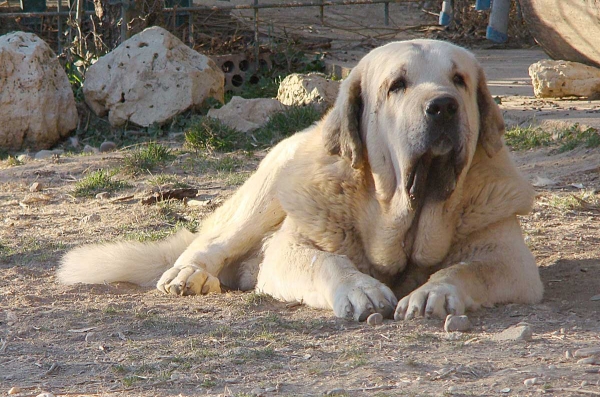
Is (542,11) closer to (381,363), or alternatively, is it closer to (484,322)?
(484,322)

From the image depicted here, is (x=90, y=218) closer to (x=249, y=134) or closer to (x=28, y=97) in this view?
(x=249, y=134)

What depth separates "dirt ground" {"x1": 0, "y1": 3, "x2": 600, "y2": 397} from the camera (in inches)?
108

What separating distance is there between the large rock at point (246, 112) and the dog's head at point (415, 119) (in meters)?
4.42

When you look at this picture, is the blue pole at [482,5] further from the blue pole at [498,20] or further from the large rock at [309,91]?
the large rock at [309,91]

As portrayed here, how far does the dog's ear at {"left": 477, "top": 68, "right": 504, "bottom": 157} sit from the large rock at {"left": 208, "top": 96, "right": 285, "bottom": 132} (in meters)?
4.61

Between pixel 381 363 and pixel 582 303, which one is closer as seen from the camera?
pixel 381 363

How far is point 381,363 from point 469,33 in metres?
10.5

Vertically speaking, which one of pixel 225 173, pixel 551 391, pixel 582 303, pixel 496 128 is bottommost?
pixel 225 173

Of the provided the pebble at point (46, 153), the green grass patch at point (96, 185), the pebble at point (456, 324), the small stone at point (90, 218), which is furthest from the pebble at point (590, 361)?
the pebble at point (46, 153)

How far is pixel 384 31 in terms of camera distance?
513 inches

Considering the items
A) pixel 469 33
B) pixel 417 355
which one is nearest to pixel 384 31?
pixel 469 33

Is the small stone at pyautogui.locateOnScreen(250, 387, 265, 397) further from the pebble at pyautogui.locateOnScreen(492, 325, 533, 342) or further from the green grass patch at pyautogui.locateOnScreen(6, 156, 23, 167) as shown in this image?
the green grass patch at pyautogui.locateOnScreen(6, 156, 23, 167)

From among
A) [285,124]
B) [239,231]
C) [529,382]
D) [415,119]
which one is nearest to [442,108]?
[415,119]

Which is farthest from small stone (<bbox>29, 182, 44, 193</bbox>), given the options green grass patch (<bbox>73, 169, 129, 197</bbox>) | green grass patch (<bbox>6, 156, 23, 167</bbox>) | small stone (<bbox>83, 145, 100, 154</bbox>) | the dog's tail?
the dog's tail
